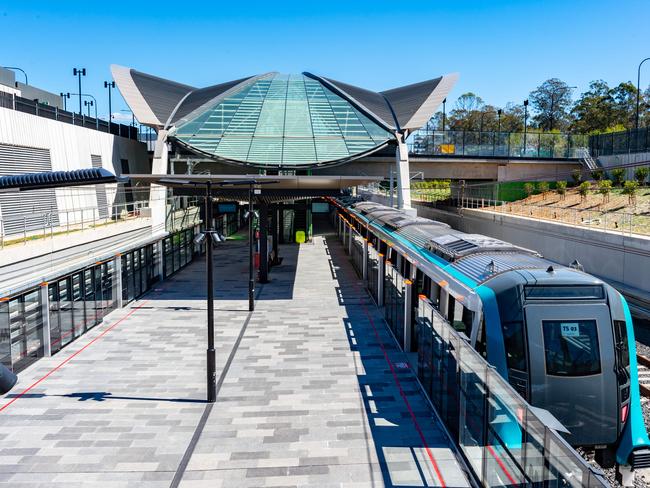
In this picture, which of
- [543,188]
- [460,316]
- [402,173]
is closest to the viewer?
[460,316]

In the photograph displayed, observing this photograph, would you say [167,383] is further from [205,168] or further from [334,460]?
[205,168]

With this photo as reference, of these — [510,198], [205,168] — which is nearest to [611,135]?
[510,198]

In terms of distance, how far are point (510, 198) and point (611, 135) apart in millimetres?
13979

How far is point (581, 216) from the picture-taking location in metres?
38.4

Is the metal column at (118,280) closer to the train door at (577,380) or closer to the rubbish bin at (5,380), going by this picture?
the train door at (577,380)

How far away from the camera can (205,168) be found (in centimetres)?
5034

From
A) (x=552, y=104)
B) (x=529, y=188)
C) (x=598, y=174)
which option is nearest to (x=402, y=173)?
(x=529, y=188)

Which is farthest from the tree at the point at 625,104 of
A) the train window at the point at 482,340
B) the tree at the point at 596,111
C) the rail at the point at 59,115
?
the train window at the point at 482,340

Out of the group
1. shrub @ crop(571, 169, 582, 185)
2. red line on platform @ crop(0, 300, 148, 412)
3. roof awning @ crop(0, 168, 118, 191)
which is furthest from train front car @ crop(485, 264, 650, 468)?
shrub @ crop(571, 169, 582, 185)

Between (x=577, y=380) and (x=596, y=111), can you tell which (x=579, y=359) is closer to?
(x=577, y=380)

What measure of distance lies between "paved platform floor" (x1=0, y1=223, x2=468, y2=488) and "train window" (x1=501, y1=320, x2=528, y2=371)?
2229 millimetres

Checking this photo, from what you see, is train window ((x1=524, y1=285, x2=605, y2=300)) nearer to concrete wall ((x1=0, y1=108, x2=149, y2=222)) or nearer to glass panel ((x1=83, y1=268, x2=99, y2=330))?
glass panel ((x1=83, y1=268, x2=99, y2=330))

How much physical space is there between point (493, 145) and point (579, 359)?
49679 millimetres

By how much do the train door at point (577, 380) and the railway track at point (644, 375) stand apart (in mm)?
5122
